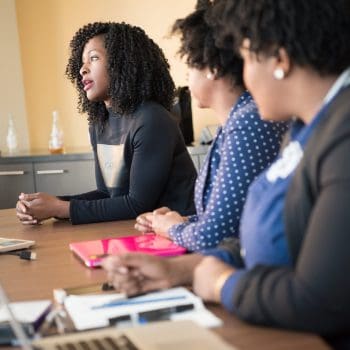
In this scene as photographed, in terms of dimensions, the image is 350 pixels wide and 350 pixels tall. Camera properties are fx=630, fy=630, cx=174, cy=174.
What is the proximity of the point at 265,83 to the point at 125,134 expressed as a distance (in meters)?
1.17

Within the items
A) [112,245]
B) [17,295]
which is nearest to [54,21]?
[112,245]

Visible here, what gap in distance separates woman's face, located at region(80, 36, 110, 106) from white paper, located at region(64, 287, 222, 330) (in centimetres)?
132

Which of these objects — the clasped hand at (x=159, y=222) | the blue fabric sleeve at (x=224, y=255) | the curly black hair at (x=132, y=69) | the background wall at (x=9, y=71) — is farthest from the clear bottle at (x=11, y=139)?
the blue fabric sleeve at (x=224, y=255)

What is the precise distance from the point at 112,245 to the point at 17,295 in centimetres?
38

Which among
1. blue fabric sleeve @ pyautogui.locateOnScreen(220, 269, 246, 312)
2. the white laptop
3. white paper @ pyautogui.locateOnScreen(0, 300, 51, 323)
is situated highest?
blue fabric sleeve @ pyautogui.locateOnScreen(220, 269, 246, 312)

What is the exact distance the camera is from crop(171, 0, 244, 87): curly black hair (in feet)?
4.84

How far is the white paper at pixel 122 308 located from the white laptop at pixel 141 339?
0.16ft

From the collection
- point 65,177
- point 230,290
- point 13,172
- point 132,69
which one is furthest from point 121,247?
point 13,172

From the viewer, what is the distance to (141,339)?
84cm

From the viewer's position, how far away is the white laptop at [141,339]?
2.67 ft

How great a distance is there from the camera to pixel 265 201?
1021 millimetres

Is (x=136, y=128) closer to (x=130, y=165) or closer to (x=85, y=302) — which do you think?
(x=130, y=165)

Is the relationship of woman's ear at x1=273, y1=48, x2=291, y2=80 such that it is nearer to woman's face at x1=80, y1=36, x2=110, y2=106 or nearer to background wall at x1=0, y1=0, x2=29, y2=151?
woman's face at x1=80, y1=36, x2=110, y2=106

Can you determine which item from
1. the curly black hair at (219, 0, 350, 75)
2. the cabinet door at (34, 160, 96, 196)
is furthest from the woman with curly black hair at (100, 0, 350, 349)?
the cabinet door at (34, 160, 96, 196)
